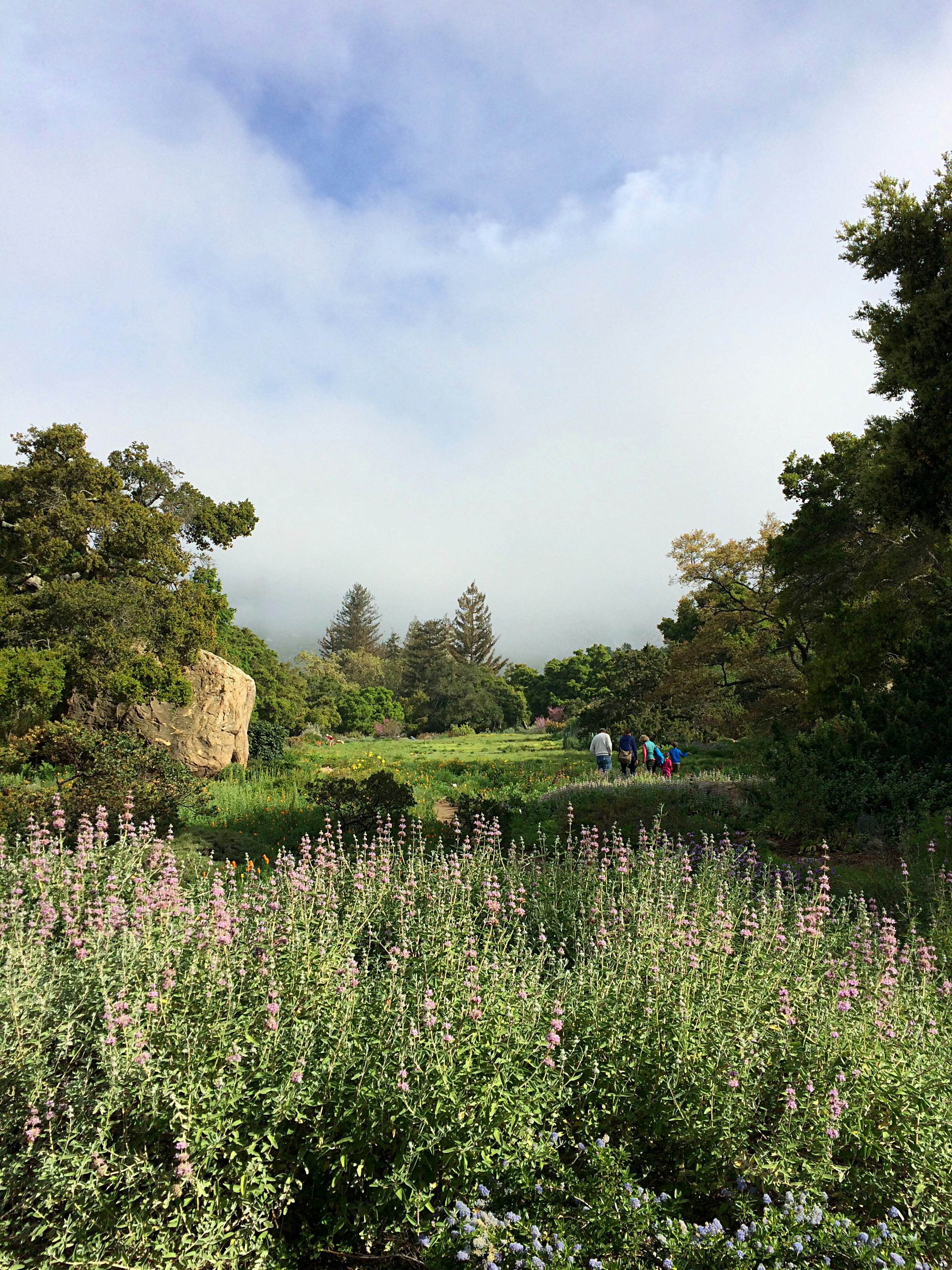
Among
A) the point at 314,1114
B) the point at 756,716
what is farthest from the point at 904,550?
the point at 314,1114

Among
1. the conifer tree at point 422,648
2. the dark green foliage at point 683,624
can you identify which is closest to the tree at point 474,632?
the conifer tree at point 422,648

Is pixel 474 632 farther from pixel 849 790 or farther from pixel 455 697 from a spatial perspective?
pixel 849 790

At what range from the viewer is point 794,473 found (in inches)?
766

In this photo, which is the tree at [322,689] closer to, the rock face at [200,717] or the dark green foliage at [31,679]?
the rock face at [200,717]

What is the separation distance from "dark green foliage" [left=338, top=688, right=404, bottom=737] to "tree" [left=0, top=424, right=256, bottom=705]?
71.9 ft

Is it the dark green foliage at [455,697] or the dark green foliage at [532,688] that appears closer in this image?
the dark green foliage at [455,697]

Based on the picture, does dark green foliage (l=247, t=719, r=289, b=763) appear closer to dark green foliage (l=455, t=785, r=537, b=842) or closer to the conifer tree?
dark green foliage (l=455, t=785, r=537, b=842)

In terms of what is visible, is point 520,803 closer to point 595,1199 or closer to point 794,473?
point 595,1199

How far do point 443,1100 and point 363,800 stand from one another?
23.8 ft

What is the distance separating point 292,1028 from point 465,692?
3884 centimetres

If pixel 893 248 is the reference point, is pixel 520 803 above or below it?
below

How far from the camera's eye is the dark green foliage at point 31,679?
12.4m

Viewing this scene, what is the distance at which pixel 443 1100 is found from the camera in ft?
9.20

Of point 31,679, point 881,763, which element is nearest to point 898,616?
point 881,763
